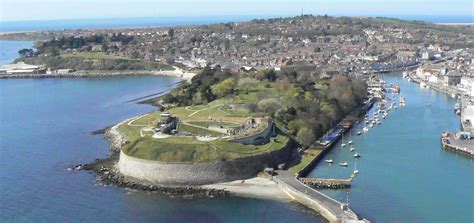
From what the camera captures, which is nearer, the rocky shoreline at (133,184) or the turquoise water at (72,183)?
the turquoise water at (72,183)

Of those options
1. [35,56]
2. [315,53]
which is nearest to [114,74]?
[35,56]

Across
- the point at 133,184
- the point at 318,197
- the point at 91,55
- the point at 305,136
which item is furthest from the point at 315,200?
the point at 91,55

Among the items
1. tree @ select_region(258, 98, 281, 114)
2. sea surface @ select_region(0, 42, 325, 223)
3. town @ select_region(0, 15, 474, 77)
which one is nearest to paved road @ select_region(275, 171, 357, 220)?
sea surface @ select_region(0, 42, 325, 223)

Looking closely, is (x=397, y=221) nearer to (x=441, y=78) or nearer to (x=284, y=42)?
(x=441, y=78)

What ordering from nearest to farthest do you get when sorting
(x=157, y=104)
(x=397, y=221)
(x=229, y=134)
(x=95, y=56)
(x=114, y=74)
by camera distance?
(x=397, y=221), (x=229, y=134), (x=157, y=104), (x=114, y=74), (x=95, y=56)

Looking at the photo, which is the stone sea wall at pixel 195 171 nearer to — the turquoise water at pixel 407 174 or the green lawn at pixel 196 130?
the turquoise water at pixel 407 174

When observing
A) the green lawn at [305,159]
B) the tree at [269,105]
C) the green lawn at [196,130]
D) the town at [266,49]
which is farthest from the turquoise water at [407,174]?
the town at [266,49]

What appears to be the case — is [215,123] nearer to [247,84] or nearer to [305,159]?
[305,159]
